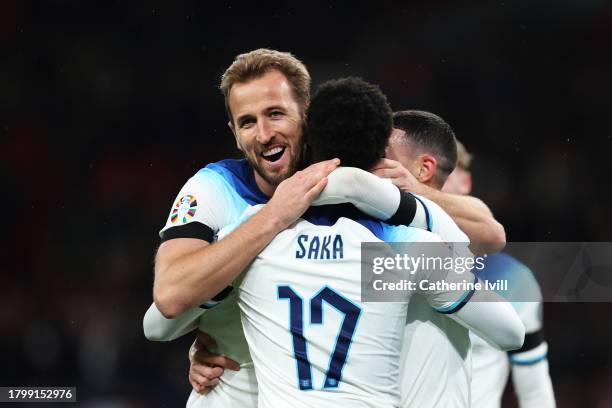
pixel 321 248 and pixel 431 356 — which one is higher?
pixel 321 248

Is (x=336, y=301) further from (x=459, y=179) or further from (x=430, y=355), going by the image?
(x=459, y=179)

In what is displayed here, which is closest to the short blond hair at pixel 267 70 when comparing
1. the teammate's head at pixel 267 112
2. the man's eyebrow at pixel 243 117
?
the teammate's head at pixel 267 112

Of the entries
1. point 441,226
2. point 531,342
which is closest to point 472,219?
point 441,226

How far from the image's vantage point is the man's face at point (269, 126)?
10.3 ft

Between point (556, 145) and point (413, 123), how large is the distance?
6.25 metres

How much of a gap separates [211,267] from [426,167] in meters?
1.28

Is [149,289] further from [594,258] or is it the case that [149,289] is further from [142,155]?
[594,258]

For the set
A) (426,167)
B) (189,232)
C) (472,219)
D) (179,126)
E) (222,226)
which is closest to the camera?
(189,232)

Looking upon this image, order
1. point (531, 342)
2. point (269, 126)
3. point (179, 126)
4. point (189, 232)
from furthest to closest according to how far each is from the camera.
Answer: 1. point (179, 126)
2. point (531, 342)
3. point (269, 126)
4. point (189, 232)

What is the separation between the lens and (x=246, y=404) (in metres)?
3.26

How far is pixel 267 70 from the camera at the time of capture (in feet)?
10.6

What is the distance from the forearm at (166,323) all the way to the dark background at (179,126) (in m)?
5.29

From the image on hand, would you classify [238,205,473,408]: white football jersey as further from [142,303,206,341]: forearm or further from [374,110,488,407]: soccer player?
[142,303,206,341]: forearm

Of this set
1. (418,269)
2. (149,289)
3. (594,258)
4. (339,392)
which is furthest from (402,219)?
(149,289)
